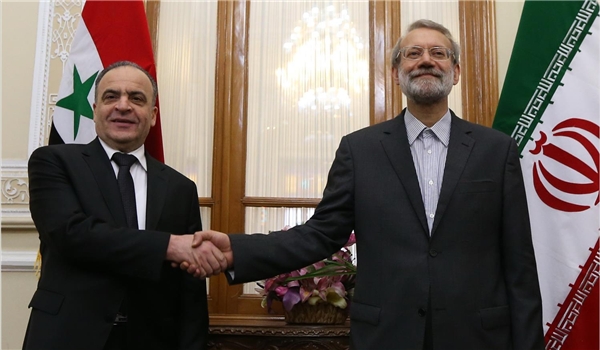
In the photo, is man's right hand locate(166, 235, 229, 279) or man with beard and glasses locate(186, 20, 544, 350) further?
man's right hand locate(166, 235, 229, 279)

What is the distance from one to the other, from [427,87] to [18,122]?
7.51ft

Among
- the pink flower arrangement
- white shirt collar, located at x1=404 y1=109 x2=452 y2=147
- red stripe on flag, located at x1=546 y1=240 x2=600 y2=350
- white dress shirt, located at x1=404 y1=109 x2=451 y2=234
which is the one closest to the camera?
white dress shirt, located at x1=404 y1=109 x2=451 y2=234

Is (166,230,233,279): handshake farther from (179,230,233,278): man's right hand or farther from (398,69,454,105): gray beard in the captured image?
(398,69,454,105): gray beard

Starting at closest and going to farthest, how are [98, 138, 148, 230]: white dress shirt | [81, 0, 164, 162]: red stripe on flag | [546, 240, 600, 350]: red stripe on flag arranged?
[98, 138, 148, 230]: white dress shirt
[546, 240, 600, 350]: red stripe on flag
[81, 0, 164, 162]: red stripe on flag

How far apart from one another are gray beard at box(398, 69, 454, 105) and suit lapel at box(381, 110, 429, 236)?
0.31 ft

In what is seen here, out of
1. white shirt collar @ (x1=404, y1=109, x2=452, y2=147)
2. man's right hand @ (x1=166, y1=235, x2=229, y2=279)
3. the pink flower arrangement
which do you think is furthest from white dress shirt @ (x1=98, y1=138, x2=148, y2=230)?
white shirt collar @ (x1=404, y1=109, x2=452, y2=147)

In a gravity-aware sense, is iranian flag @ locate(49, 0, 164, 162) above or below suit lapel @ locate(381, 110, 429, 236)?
above

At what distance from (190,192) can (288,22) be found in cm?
154

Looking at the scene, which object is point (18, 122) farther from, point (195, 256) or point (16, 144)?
point (195, 256)

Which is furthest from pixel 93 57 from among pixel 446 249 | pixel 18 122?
pixel 446 249

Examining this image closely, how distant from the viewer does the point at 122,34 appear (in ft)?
8.87

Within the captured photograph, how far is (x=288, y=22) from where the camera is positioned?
3229mm

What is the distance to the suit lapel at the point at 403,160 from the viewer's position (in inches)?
65.4

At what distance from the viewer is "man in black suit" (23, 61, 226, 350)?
5.62 ft
